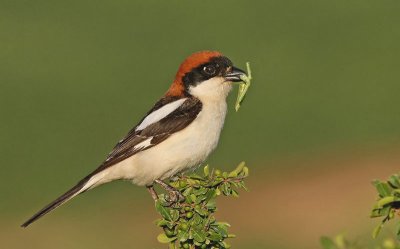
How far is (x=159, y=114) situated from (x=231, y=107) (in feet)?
40.0

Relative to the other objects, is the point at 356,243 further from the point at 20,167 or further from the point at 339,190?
the point at 20,167

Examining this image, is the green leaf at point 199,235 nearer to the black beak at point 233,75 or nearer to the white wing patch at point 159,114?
the white wing patch at point 159,114

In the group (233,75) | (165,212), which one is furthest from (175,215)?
(233,75)

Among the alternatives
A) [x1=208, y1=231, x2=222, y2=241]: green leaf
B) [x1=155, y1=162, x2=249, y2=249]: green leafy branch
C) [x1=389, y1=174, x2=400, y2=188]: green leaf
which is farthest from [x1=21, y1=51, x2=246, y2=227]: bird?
[x1=389, y1=174, x2=400, y2=188]: green leaf

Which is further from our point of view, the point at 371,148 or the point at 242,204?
the point at 371,148

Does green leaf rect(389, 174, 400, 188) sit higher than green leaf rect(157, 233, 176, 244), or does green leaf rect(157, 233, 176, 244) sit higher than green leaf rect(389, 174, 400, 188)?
green leaf rect(157, 233, 176, 244)

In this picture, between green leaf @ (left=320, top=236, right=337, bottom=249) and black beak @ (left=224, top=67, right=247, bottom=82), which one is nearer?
green leaf @ (left=320, top=236, right=337, bottom=249)

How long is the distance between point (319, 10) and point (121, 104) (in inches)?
327

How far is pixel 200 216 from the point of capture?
5.50 metres

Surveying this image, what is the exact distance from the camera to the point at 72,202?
1814 centimetres

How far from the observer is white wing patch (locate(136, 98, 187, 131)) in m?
7.36

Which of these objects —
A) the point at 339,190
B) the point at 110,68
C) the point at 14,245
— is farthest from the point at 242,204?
the point at 110,68

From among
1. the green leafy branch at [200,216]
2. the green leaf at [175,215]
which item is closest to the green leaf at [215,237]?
the green leafy branch at [200,216]

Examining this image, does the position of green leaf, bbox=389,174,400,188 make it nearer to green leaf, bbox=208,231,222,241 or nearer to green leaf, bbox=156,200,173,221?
green leaf, bbox=208,231,222,241
